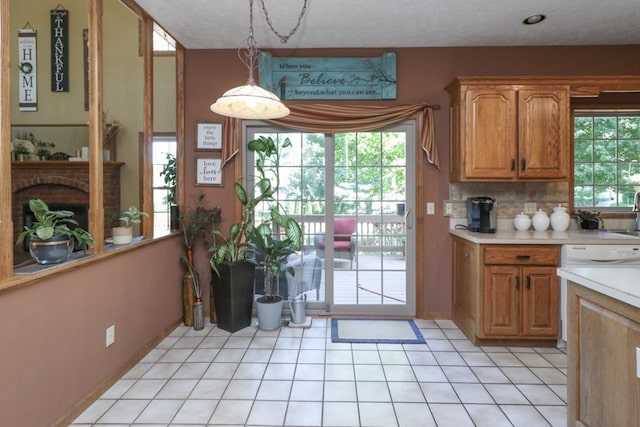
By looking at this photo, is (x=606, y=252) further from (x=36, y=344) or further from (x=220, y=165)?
(x=36, y=344)

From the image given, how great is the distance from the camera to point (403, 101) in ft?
12.3

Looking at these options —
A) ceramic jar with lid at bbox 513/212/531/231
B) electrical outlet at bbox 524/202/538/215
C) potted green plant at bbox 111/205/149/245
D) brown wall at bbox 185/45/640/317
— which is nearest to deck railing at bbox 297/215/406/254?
brown wall at bbox 185/45/640/317

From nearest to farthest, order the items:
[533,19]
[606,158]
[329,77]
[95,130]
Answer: [95,130] < [533,19] < [329,77] < [606,158]

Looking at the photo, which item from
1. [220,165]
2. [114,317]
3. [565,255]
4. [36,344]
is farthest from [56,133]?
[565,255]

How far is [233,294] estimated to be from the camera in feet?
11.2

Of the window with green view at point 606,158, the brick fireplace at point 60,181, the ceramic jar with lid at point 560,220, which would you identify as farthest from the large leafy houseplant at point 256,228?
the window with green view at point 606,158

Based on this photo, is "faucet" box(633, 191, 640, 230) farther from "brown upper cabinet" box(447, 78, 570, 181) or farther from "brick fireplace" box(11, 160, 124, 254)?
"brick fireplace" box(11, 160, 124, 254)

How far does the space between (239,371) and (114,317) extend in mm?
912

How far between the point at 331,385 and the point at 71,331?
1.57 metres

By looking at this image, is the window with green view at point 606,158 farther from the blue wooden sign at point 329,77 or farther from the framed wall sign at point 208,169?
the framed wall sign at point 208,169

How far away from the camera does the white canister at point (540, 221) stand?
11.5 ft

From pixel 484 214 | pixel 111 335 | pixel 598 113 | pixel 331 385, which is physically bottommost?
pixel 331 385

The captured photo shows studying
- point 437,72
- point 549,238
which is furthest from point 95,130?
point 549,238

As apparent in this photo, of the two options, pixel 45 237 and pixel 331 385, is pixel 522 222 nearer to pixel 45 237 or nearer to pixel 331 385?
pixel 331 385
